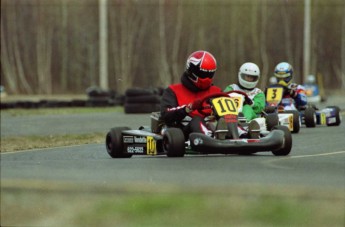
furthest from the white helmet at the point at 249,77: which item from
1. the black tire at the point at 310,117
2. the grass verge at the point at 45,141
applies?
the black tire at the point at 310,117

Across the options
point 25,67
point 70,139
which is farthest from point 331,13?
point 70,139

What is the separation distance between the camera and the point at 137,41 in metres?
44.0

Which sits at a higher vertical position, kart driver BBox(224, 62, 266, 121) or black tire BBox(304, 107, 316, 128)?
kart driver BBox(224, 62, 266, 121)

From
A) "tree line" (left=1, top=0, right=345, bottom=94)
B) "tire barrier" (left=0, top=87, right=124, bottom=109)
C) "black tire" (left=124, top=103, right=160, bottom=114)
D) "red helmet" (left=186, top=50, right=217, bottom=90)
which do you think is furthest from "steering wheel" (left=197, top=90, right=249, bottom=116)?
"tree line" (left=1, top=0, right=345, bottom=94)

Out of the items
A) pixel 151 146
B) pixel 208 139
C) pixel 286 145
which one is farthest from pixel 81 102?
Answer: pixel 208 139

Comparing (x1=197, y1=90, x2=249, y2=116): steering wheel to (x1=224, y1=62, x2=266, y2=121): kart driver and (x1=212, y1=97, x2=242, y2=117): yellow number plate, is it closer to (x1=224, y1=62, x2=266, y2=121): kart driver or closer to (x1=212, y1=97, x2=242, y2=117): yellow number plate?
(x1=212, y1=97, x2=242, y2=117): yellow number plate

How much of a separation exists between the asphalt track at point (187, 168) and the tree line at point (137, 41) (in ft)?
92.3

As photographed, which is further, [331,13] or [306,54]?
[331,13]

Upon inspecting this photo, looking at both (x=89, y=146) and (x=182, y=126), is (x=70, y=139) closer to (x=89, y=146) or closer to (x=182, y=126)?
(x=89, y=146)

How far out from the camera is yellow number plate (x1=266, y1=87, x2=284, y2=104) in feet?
61.7

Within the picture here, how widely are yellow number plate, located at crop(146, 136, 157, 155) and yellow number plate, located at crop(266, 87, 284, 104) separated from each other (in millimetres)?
6754

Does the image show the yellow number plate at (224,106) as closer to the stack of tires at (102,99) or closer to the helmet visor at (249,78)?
the helmet visor at (249,78)

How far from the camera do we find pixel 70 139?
58.5 feet

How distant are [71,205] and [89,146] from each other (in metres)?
8.02
